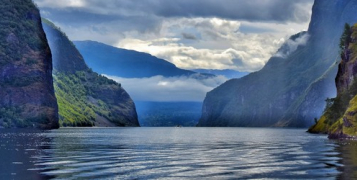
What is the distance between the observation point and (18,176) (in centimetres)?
4725

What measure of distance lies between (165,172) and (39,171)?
12.5 m

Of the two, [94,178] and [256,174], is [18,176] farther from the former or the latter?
[256,174]

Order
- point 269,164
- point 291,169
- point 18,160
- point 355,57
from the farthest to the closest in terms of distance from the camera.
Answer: point 355,57
point 18,160
point 269,164
point 291,169

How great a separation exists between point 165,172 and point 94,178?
8.36 m

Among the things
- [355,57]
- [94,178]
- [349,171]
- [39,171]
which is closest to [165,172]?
[94,178]

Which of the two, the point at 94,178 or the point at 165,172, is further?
the point at 165,172

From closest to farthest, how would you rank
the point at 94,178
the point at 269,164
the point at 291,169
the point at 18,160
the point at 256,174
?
the point at 94,178 → the point at 256,174 → the point at 291,169 → the point at 269,164 → the point at 18,160

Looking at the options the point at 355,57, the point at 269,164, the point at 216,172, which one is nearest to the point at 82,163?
the point at 216,172

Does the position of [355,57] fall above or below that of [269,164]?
above

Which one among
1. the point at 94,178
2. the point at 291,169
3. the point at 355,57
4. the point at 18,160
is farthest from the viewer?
the point at 355,57

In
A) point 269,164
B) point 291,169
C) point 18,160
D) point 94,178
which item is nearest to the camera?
point 94,178

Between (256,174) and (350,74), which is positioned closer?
(256,174)

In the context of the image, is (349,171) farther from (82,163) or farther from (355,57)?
(355,57)

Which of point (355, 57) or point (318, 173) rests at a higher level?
point (355, 57)
